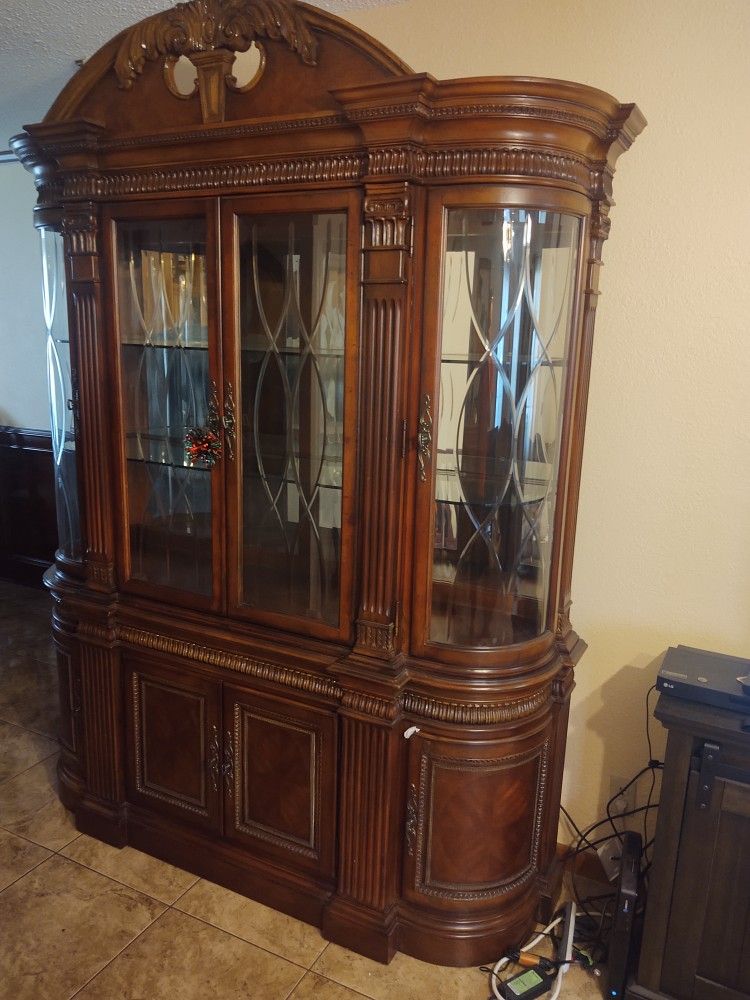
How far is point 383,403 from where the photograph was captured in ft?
5.80

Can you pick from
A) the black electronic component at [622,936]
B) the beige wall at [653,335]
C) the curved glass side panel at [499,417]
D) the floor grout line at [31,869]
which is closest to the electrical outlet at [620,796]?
the beige wall at [653,335]

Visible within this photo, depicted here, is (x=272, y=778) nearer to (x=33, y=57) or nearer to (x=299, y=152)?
(x=299, y=152)

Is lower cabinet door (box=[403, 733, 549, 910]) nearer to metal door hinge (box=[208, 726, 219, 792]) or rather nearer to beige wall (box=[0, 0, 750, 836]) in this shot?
beige wall (box=[0, 0, 750, 836])

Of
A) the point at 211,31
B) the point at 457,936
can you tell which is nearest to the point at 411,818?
the point at 457,936

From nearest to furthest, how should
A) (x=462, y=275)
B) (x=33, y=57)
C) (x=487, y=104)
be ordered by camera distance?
(x=487, y=104) < (x=462, y=275) < (x=33, y=57)

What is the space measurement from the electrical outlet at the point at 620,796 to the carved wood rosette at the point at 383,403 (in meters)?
0.86

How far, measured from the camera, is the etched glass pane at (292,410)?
1.87 metres

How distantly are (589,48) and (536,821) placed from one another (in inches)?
78.0

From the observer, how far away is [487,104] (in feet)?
5.16

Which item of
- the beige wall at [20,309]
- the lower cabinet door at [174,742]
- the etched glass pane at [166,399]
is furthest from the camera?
the beige wall at [20,309]

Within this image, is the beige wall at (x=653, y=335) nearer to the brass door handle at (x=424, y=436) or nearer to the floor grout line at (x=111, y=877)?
the brass door handle at (x=424, y=436)

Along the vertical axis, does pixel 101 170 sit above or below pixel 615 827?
above

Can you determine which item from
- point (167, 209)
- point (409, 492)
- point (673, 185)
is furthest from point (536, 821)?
point (167, 209)

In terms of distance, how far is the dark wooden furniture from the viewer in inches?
66.7
